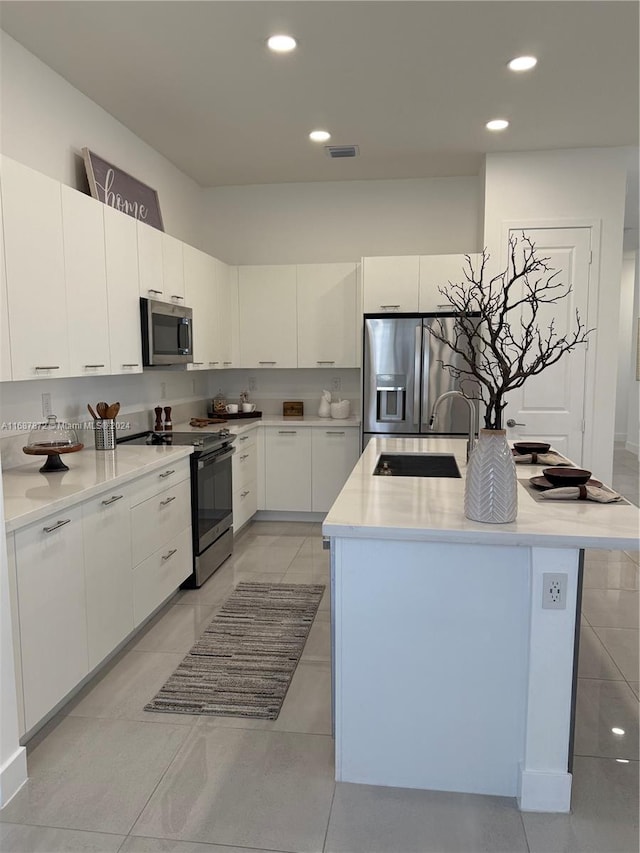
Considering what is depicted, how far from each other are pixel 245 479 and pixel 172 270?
1.71m

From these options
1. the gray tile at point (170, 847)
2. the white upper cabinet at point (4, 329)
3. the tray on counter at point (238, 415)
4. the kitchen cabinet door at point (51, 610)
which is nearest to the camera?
the gray tile at point (170, 847)

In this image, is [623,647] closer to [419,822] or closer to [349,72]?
[419,822]

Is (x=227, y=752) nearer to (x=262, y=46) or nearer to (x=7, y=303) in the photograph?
(x=7, y=303)

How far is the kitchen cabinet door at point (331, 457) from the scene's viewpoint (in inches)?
201

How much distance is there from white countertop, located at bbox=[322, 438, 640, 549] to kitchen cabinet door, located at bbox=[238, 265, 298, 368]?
302cm

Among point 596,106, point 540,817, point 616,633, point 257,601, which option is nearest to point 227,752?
point 540,817

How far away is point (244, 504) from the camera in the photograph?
4.82 meters

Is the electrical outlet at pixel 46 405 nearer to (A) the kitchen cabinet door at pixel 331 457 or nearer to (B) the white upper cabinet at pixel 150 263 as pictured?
(B) the white upper cabinet at pixel 150 263

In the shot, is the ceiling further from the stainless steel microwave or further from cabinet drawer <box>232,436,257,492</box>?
cabinet drawer <box>232,436,257,492</box>

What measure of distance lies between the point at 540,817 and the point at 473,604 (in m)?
0.68

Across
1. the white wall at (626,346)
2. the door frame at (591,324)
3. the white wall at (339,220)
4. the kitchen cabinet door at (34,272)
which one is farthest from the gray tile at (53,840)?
the white wall at (626,346)

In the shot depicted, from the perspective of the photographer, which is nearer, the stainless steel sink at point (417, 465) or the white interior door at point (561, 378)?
the stainless steel sink at point (417, 465)

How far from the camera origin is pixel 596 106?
3756mm

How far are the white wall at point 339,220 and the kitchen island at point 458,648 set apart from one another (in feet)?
12.7
